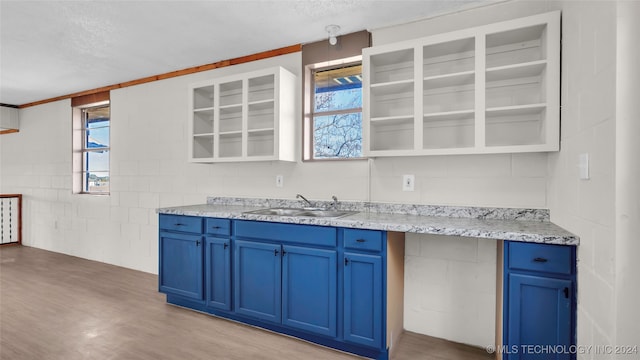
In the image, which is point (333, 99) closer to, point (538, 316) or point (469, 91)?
point (469, 91)

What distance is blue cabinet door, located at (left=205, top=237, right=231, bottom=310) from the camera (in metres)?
2.80

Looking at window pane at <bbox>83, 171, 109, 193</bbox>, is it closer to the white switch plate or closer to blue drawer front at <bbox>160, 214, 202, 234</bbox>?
blue drawer front at <bbox>160, 214, 202, 234</bbox>

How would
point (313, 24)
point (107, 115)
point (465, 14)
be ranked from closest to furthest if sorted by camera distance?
point (465, 14), point (313, 24), point (107, 115)

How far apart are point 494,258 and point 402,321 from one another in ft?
2.88

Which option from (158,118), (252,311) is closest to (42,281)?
(158,118)

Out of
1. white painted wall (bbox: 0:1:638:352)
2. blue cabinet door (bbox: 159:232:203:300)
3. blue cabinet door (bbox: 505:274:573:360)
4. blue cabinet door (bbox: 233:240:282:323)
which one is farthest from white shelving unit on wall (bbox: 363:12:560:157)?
blue cabinet door (bbox: 159:232:203:300)

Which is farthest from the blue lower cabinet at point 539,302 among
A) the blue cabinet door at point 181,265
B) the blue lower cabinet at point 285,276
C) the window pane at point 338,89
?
the blue cabinet door at point 181,265

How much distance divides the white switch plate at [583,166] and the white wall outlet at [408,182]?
3.93ft

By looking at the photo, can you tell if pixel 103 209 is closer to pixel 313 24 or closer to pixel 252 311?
pixel 252 311

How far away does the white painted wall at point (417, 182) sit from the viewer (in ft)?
4.81

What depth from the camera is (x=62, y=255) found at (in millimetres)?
5227

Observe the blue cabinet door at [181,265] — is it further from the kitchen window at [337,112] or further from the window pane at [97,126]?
the window pane at [97,126]

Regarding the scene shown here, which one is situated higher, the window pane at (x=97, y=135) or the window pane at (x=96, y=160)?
the window pane at (x=97, y=135)

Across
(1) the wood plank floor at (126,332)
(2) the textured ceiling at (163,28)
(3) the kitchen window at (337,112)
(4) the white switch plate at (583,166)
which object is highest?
(2) the textured ceiling at (163,28)
